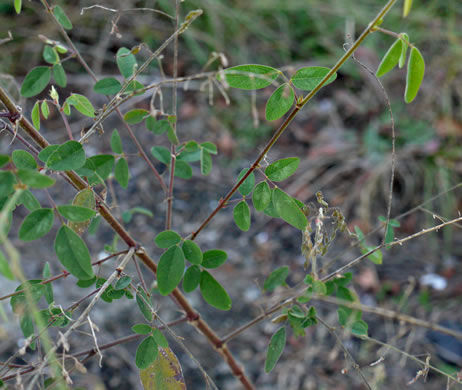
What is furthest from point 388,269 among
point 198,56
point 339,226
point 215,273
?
point 198,56

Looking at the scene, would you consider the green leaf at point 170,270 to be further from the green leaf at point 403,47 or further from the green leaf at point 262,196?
the green leaf at point 403,47

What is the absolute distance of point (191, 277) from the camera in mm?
782

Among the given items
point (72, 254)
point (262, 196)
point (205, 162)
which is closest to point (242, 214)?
point (262, 196)

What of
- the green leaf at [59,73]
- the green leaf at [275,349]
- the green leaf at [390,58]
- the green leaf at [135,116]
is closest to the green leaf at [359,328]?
the green leaf at [275,349]

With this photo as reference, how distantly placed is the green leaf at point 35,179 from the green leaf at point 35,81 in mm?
340

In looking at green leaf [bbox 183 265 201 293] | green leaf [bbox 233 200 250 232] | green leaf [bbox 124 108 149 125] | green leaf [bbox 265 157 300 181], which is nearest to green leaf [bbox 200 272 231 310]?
green leaf [bbox 183 265 201 293]

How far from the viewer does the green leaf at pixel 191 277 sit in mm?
779

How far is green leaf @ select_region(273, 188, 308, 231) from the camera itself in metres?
0.67

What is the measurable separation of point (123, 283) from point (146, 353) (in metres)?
0.11

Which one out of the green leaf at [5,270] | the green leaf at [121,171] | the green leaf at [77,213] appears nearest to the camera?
the green leaf at [5,270]

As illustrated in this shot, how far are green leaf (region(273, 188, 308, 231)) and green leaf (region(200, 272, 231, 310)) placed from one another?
18cm

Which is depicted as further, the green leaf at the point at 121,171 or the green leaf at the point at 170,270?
the green leaf at the point at 121,171

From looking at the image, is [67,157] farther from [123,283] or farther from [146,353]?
[146,353]

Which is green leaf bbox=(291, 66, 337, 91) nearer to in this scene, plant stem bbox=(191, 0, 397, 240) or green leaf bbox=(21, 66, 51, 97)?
plant stem bbox=(191, 0, 397, 240)
